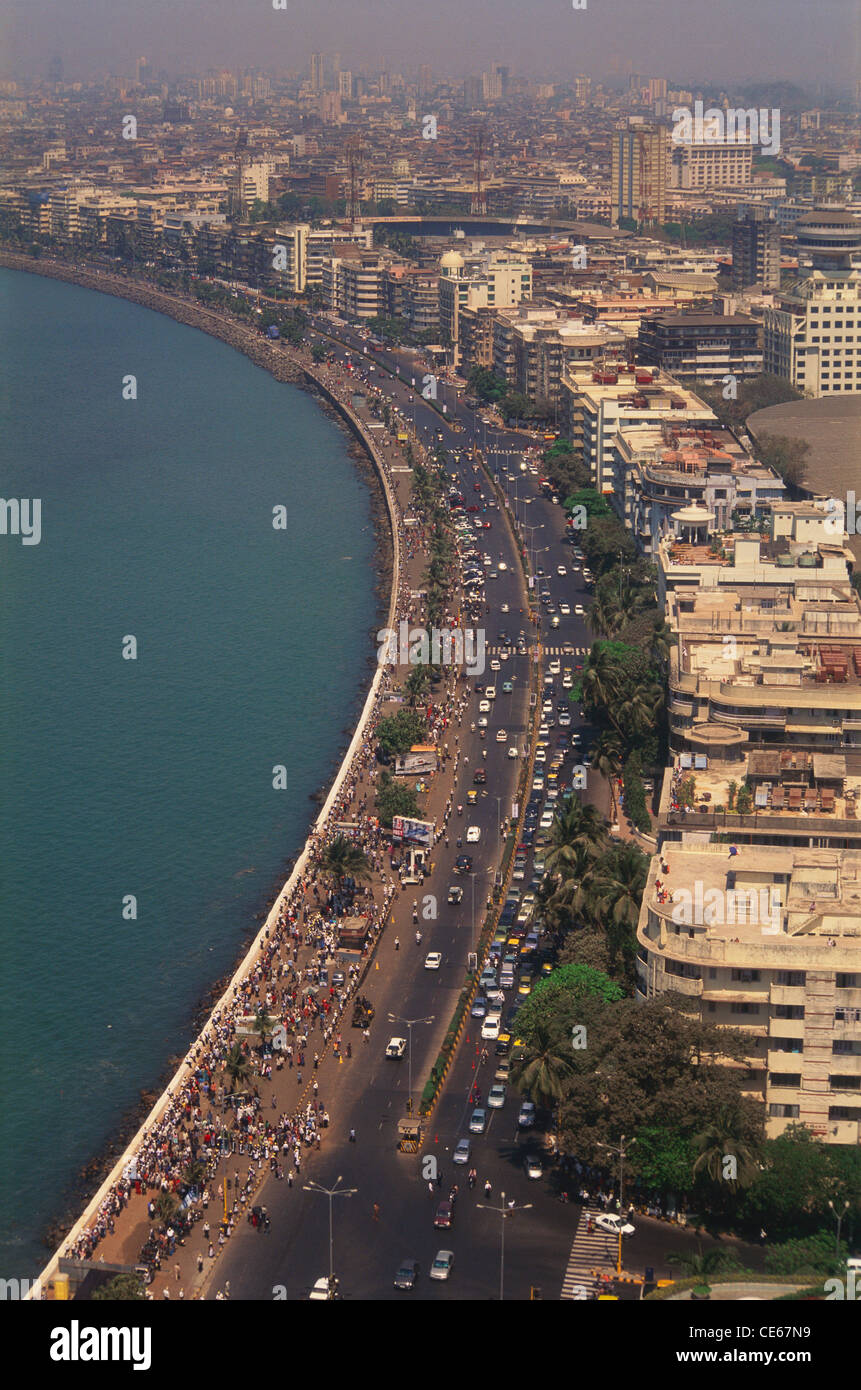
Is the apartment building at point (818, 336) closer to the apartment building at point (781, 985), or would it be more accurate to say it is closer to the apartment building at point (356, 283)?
the apartment building at point (356, 283)

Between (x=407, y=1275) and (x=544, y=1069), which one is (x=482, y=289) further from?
(x=407, y=1275)

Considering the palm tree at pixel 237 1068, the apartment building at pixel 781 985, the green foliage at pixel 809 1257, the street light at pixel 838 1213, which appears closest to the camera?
the green foliage at pixel 809 1257

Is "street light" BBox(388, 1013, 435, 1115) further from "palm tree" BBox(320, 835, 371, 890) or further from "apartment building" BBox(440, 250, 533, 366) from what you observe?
"apartment building" BBox(440, 250, 533, 366)

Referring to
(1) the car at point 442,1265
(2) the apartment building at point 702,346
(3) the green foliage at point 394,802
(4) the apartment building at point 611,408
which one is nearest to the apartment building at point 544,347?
(2) the apartment building at point 702,346

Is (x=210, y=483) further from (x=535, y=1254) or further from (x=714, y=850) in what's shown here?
(x=535, y=1254)

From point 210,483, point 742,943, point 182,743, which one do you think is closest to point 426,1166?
point 742,943
